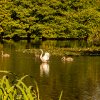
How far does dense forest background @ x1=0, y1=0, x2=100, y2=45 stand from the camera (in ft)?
185

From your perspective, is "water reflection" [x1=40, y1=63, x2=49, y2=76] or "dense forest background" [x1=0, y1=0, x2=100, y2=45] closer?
"water reflection" [x1=40, y1=63, x2=49, y2=76]

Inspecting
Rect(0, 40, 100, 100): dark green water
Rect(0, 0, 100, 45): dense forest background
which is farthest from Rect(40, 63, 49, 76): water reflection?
Rect(0, 0, 100, 45): dense forest background

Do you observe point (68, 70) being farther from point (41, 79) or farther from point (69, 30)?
point (69, 30)

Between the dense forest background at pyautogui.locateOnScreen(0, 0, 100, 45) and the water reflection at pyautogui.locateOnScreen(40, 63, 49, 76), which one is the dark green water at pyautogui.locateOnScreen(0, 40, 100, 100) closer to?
the water reflection at pyautogui.locateOnScreen(40, 63, 49, 76)

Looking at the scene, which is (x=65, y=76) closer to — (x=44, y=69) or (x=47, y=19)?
(x=44, y=69)

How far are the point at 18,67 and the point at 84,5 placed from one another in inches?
1482

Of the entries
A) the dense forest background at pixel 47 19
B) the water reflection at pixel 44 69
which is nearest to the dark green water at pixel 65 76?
the water reflection at pixel 44 69

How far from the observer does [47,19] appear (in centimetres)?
5778

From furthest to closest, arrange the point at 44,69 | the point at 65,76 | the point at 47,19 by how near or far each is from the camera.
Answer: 1. the point at 47,19
2. the point at 44,69
3. the point at 65,76

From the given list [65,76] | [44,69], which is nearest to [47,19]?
[44,69]

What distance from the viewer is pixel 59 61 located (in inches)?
994

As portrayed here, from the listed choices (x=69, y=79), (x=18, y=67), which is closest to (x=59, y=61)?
(x=18, y=67)

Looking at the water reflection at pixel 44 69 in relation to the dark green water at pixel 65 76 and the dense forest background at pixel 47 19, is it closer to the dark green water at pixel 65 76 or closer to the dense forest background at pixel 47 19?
the dark green water at pixel 65 76

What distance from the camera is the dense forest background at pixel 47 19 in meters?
56.3
